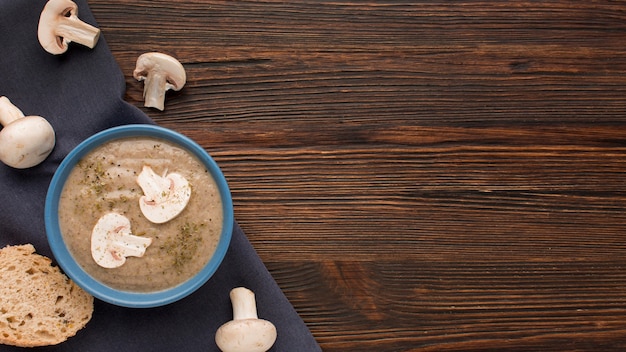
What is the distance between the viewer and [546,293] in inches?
93.2

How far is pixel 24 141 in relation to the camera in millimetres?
2043

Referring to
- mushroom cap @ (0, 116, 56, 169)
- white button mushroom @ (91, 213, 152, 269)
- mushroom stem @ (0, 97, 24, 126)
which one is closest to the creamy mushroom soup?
white button mushroom @ (91, 213, 152, 269)

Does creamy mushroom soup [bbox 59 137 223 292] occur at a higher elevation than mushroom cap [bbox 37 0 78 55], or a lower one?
lower

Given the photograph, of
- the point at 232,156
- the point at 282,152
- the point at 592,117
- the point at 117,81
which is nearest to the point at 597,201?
the point at 592,117

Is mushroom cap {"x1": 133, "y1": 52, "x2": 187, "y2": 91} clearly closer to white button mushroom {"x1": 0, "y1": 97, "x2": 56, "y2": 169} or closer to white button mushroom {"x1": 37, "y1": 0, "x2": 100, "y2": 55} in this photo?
white button mushroom {"x1": 37, "y1": 0, "x2": 100, "y2": 55}

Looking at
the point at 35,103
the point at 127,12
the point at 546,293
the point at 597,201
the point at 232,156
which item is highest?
the point at 127,12

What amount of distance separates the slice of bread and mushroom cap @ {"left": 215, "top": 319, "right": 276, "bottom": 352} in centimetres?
44

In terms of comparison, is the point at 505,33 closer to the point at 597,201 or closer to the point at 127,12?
the point at 597,201

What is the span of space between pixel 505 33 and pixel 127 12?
1293 millimetres

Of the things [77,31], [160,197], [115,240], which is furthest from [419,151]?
[77,31]

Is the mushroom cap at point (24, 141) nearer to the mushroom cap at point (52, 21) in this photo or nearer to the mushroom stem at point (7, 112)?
the mushroom stem at point (7, 112)

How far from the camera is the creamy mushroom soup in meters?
1.99

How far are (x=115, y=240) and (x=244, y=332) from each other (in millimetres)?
480

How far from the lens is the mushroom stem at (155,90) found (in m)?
2.19
